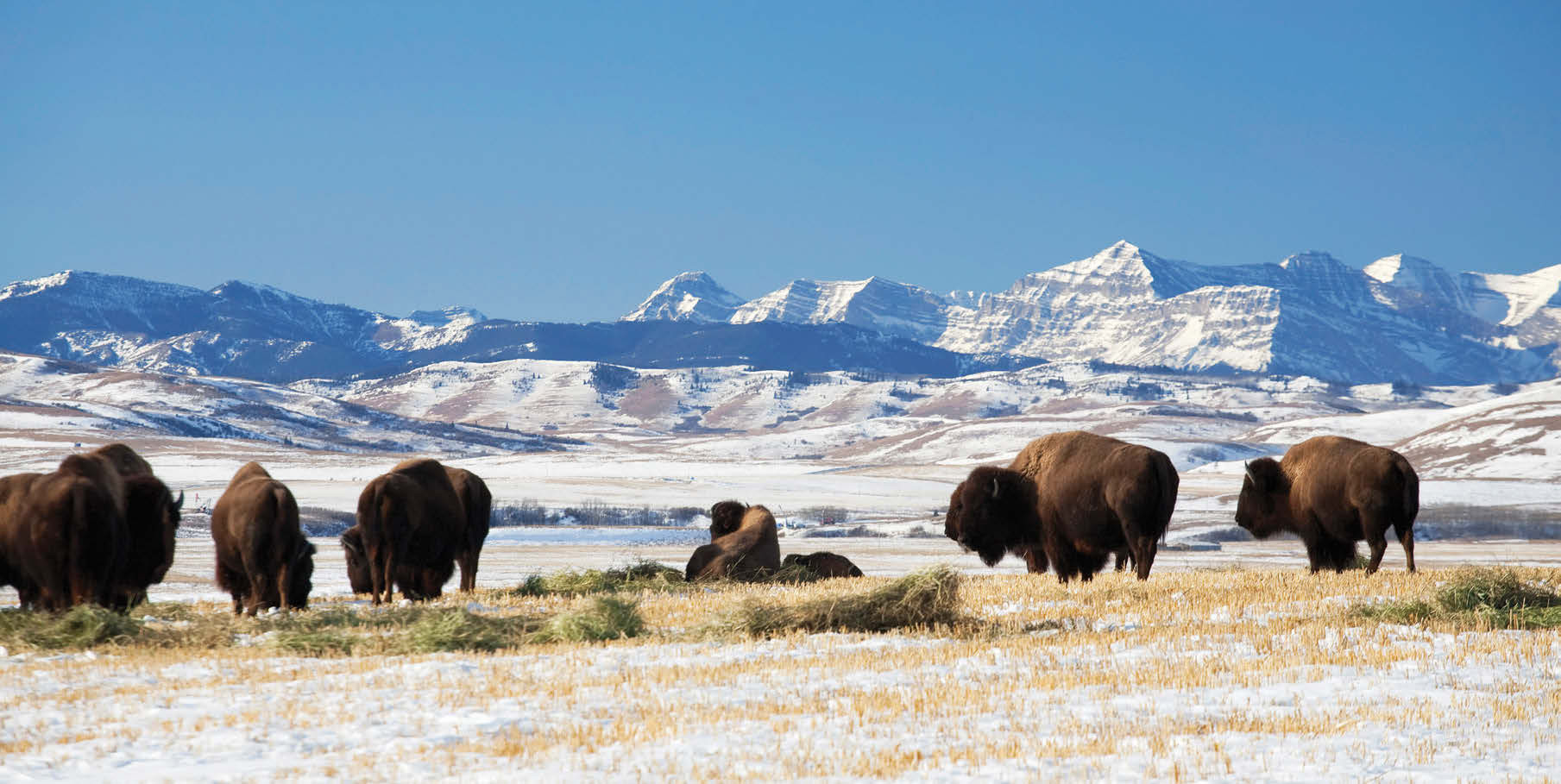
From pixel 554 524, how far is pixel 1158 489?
107m

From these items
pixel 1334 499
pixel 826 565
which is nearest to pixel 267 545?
pixel 826 565

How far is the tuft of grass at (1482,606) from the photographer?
13.7 meters

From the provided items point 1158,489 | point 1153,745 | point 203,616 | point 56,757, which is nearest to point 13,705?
point 56,757

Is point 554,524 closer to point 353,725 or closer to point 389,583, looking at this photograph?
point 389,583

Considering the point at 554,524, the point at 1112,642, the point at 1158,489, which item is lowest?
the point at 554,524

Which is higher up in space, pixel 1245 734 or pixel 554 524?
pixel 1245 734

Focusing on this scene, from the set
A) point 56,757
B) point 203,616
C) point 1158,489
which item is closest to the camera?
point 56,757

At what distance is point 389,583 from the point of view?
20.3 m

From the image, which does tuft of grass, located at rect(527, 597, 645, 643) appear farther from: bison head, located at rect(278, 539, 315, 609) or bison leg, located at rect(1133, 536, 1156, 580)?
bison leg, located at rect(1133, 536, 1156, 580)

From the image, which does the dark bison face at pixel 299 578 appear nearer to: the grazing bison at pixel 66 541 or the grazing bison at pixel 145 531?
the grazing bison at pixel 145 531

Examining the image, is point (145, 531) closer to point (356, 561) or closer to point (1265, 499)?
point (356, 561)

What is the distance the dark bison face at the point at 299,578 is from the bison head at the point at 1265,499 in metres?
15.0

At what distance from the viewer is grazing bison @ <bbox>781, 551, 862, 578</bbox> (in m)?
28.0

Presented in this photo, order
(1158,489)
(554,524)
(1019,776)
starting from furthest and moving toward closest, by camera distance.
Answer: (554,524) → (1158,489) → (1019,776)
